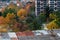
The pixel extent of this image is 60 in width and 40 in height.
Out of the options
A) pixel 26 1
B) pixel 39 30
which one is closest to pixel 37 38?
pixel 39 30

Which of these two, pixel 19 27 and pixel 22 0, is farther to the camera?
pixel 22 0

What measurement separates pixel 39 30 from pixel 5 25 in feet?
1.60

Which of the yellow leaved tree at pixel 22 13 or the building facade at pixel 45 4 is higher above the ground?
the building facade at pixel 45 4

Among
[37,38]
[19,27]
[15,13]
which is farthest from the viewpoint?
[15,13]

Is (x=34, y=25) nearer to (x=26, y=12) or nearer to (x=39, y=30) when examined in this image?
(x=39, y=30)

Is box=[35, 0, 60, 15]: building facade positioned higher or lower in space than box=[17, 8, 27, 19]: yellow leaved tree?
higher

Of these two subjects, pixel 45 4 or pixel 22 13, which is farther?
pixel 45 4

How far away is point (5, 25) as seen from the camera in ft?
8.58

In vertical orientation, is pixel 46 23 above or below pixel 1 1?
below

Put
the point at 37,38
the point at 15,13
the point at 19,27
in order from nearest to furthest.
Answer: the point at 37,38
the point at 19,27
the point at 15,13

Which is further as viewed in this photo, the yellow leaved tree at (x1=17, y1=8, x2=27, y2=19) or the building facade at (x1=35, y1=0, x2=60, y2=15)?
the building facade at (x1=35, y1=0, x2=60, y2=15)

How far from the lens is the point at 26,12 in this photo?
111 inches

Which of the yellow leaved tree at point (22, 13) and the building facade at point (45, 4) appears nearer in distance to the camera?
the yellow leaved tree at point (22, 13)

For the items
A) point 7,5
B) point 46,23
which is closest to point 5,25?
point 7,5
